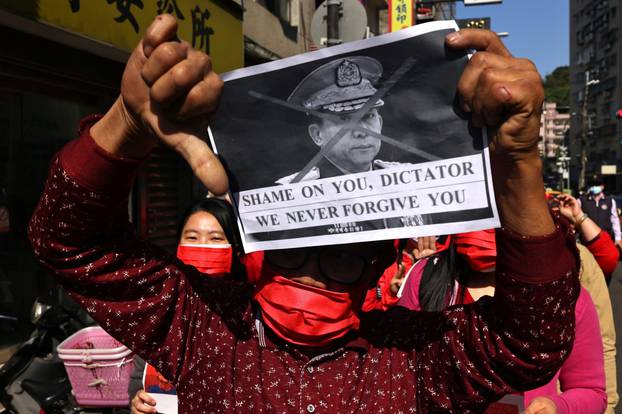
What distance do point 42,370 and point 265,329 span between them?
239cm

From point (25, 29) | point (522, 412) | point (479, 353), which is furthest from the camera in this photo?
point (25, 29)

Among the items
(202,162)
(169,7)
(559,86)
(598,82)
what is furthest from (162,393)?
(559,86)

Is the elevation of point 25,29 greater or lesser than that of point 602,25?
lesser

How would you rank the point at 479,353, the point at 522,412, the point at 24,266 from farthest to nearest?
1. the point at 24,266
2. the point at 522,412
3. the point at 479,353

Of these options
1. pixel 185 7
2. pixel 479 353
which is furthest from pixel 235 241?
pixel 185 7

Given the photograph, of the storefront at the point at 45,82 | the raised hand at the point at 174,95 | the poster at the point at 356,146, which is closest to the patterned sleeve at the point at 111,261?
the raised hand at the point at 174,95

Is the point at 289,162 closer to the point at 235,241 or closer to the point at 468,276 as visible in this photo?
the point at 468,276

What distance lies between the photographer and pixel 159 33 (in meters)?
1.20

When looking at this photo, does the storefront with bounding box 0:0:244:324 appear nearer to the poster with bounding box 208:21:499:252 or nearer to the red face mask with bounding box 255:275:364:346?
the poster with bounding box 208:21:499:252

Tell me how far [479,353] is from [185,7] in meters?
6.27

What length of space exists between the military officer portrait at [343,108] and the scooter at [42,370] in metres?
2.61

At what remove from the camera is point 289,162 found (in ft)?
4.77

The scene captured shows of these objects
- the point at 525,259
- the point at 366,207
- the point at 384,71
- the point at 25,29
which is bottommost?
the point at 525,259

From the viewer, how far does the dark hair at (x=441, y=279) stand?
8.07 ft
